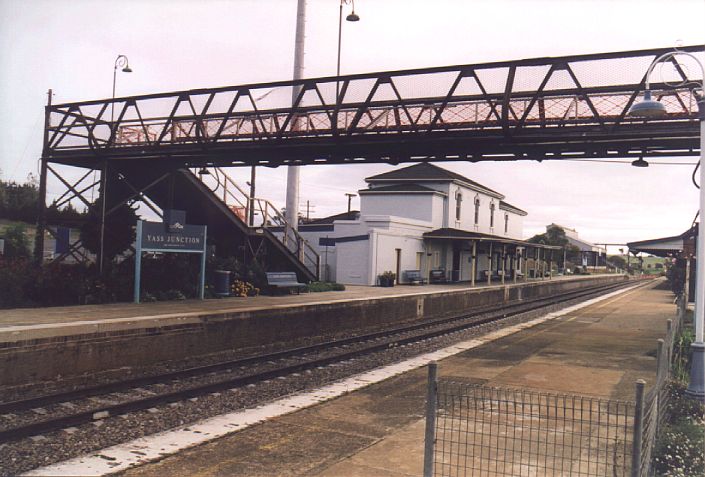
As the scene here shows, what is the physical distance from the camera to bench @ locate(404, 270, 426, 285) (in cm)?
3350

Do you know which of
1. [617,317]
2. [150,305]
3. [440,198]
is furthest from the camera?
[440,198]

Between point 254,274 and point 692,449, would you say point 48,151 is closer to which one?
point 254,274

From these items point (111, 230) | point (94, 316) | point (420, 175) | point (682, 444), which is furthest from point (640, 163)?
point (420, 175)

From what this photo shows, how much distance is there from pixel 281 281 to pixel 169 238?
17.1 ft

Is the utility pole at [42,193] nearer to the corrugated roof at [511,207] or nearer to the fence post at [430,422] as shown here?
the fence post at [430,422]

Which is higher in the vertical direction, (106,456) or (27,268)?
(27,268)

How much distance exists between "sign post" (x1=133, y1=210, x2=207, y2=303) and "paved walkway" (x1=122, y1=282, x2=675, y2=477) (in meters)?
8.87

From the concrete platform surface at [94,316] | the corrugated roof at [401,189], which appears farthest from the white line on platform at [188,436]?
the corrugated roof at [401,189]

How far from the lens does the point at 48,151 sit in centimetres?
2006

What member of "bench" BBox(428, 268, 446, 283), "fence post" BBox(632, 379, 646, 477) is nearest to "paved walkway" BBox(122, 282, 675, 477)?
"fence post" BBox(632, 379, 646, 477)

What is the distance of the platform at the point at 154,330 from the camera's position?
9.68m

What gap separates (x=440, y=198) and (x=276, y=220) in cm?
1760

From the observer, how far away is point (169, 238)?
672 inches

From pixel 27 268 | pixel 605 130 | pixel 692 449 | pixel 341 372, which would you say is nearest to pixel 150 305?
pixel 27 268
